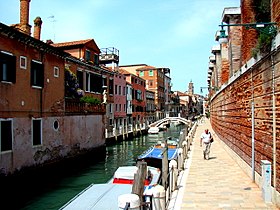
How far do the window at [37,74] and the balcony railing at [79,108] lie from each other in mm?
2775

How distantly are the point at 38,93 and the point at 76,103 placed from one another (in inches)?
158

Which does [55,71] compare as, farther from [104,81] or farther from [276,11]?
[104,81]

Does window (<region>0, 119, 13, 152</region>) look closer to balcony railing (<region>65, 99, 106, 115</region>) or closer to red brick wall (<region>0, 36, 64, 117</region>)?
red brick wall (<region>0, 36, 64, 117</region>)

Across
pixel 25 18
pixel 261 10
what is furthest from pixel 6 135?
pixel 261 10

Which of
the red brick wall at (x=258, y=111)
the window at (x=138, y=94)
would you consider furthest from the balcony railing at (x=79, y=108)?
the window at (x=138, y=94)

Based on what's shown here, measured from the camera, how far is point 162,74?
6278 cm

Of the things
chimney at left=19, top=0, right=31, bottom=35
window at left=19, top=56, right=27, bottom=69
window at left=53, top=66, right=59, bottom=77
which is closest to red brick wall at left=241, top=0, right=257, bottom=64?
window at left=19, top=56, right=27, bottom=69

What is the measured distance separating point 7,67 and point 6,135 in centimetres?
247

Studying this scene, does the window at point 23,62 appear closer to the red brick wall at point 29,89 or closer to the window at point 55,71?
the red brick wall at point 29,89

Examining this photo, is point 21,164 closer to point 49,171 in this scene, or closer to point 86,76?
point 49,171

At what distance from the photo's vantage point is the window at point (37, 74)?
12.9 metres

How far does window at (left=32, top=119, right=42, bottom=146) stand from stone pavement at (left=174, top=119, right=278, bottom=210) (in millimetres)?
6553

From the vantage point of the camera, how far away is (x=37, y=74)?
43.6 feet

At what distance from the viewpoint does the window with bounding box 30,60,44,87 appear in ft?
42.4
